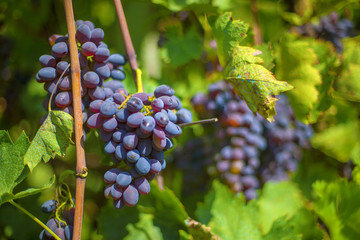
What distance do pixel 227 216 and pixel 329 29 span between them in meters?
0.73

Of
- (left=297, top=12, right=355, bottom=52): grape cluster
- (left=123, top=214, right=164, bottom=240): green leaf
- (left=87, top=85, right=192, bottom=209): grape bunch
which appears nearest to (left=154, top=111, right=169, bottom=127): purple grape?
(left=87, top=85, right=192, bottom=209): grape bunch

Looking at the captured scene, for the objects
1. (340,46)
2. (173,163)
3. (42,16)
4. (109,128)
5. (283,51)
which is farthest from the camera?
(173,163)

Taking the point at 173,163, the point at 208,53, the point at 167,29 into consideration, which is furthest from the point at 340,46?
the point at 173,163

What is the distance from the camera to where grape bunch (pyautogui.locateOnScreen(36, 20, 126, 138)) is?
2.15ft

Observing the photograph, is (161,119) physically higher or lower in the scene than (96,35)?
lower

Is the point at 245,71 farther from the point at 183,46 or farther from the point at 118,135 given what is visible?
the point at 183,46

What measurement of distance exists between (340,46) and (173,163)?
75 cm

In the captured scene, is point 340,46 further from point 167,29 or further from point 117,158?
point 117,158

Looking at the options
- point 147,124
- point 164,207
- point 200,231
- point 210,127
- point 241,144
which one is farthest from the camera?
point 210,127

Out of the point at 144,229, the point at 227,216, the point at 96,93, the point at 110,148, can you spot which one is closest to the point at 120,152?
the point at 110,148

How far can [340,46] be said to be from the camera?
1.15m

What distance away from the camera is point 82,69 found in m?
0.70

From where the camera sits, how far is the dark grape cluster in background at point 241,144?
1108 mm

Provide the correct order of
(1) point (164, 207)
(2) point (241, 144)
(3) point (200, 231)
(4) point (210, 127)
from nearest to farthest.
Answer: (3) point (200, 231) → (1) point (164, 207) → (2) point (241, 144) → (4) point (210, 127)
